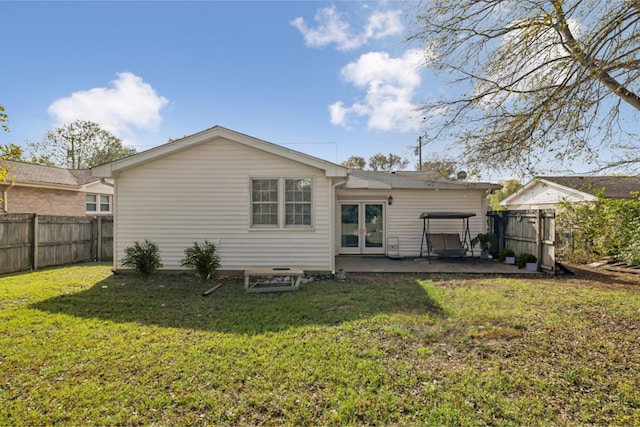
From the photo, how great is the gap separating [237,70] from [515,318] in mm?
11093

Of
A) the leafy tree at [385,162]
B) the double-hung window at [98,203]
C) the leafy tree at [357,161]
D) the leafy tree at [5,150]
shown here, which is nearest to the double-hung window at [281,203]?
the leafy tree at [5,150]

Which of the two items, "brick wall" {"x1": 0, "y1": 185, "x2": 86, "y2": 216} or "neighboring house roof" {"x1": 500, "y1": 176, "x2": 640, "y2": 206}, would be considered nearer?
"brick wall" {"x1": 0, "y1": 185, "x2": 86, "y2": 216}

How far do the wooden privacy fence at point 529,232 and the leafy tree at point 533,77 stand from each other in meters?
3.89

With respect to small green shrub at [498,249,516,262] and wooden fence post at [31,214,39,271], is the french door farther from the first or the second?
wooden fence post at [31,214,39,271]

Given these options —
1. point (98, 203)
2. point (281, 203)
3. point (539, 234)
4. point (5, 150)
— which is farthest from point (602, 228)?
point (98, 203)

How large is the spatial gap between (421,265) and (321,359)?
7259 millimetres

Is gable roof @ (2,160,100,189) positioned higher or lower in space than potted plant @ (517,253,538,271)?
higher

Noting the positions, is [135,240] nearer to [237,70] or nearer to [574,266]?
[237,70]

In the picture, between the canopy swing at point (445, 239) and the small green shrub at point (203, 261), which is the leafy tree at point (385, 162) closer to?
the canopy swing at point (445, 239)

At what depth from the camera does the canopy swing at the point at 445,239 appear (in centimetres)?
1027

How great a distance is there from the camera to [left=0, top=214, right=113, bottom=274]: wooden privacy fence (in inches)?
339

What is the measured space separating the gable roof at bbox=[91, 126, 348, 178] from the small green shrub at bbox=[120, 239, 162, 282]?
6.90 feet

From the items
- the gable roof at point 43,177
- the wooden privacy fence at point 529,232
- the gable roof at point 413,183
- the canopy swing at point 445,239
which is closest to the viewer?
the wooden privacy fence at point 529,232

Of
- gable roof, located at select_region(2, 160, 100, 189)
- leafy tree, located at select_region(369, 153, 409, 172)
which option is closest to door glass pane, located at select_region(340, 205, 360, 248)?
gable roof, located at select_region(2, 160, 100, 189)
